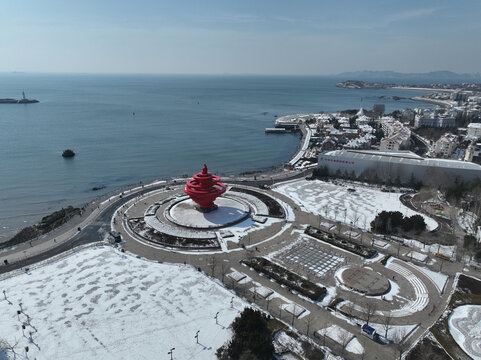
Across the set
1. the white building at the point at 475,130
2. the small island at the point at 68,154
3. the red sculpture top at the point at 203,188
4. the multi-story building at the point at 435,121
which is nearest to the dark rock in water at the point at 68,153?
the small island at the point at 68,154

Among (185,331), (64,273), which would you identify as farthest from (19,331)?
(185,331)

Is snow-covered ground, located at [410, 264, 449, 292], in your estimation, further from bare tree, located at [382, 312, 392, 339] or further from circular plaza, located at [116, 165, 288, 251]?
circular plaza, located at [116, 165, 288, 251]

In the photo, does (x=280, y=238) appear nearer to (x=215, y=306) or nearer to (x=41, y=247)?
(x=215, y=306)

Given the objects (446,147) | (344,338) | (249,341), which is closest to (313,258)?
(344,338)

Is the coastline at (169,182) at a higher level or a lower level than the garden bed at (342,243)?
higher

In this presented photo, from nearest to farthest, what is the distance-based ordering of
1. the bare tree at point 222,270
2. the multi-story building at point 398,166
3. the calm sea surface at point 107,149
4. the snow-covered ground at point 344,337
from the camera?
the snow-covered ground at point 344,337 → the bare tree at point 222,270 → the multi-story building at point 398,166 → the calm sea surface at point 107,149

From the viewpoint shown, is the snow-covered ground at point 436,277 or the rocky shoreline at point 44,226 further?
the rocky shoreline at point 44,226

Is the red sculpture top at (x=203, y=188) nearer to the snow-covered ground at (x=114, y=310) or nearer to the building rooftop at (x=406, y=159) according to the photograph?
the snow-covered ground at (x=114, y=310)
